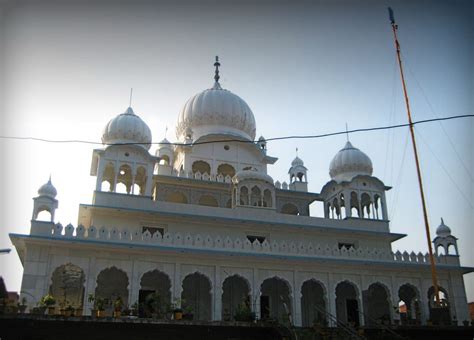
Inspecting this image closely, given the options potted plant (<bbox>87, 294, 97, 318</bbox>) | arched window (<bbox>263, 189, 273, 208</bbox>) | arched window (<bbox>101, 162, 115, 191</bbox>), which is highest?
arched window (<bbox>101, 162, 115, 191</bbox>)

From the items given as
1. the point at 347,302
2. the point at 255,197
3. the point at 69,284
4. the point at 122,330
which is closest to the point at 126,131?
the point at 255,197

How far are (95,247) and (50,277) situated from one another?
217 centimetres

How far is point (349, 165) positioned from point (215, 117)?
31.0ft

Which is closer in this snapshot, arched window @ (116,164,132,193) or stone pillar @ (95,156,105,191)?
stone pillar @ (95,156,105,191)

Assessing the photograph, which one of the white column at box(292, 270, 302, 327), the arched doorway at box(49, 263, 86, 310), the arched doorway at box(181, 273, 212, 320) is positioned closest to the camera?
the arched doorway at box(49, 263, 86, 310)

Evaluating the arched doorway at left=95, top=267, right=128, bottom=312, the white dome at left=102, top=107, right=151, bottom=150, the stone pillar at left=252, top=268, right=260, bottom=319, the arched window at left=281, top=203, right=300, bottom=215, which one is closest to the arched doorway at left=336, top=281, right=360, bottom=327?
the stone pillar at left=252, top=268, right=260, bottom=319

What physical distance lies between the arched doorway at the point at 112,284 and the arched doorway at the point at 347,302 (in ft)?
35.4

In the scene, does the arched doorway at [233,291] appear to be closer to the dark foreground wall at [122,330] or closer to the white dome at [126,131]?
the dark foreground wall at [122,330]

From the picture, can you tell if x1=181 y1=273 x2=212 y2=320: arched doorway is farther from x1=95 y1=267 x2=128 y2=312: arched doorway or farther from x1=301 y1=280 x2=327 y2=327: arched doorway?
x1=301 y1=280 x2=327 y2=327: arched doorway

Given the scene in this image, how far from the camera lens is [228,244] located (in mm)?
25094

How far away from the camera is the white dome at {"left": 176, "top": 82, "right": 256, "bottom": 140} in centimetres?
3578

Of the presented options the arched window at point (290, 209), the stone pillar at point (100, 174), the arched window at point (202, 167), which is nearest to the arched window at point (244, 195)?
the arched window at point (290, 209)

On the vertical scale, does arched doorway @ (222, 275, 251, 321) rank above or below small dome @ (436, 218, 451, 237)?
below

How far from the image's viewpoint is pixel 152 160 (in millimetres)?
29219
